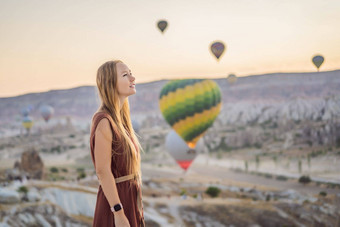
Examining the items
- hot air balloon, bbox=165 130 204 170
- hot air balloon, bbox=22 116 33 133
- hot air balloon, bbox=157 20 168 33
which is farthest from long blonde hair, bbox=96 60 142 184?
hot air balloon, bbox=22 116 33 133

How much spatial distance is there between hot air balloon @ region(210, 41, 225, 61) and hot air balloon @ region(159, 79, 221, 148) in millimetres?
5649

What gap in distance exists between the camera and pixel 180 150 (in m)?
18.7

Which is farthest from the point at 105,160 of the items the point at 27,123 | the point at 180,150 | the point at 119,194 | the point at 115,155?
the point at 27,123

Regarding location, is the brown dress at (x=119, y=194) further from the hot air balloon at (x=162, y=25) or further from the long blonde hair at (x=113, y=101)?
the hot air balloon at (x=162, y=25)

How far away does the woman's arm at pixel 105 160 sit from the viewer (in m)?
1.56

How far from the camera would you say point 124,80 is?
166 centimetres

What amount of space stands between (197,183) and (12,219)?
1884 centimetres

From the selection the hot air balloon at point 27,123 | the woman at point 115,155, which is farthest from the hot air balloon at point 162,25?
the hot air balloon at point 27,123

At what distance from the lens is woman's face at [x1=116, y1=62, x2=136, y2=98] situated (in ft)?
5.45

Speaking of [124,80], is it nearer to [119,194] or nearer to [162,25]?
[119,194]

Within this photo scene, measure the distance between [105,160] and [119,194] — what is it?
0.16m

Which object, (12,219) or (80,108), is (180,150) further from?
(80,108)

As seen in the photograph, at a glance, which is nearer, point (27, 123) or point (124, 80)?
point (124, 80)

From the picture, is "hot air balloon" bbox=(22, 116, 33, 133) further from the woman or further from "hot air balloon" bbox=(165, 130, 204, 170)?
the woman
